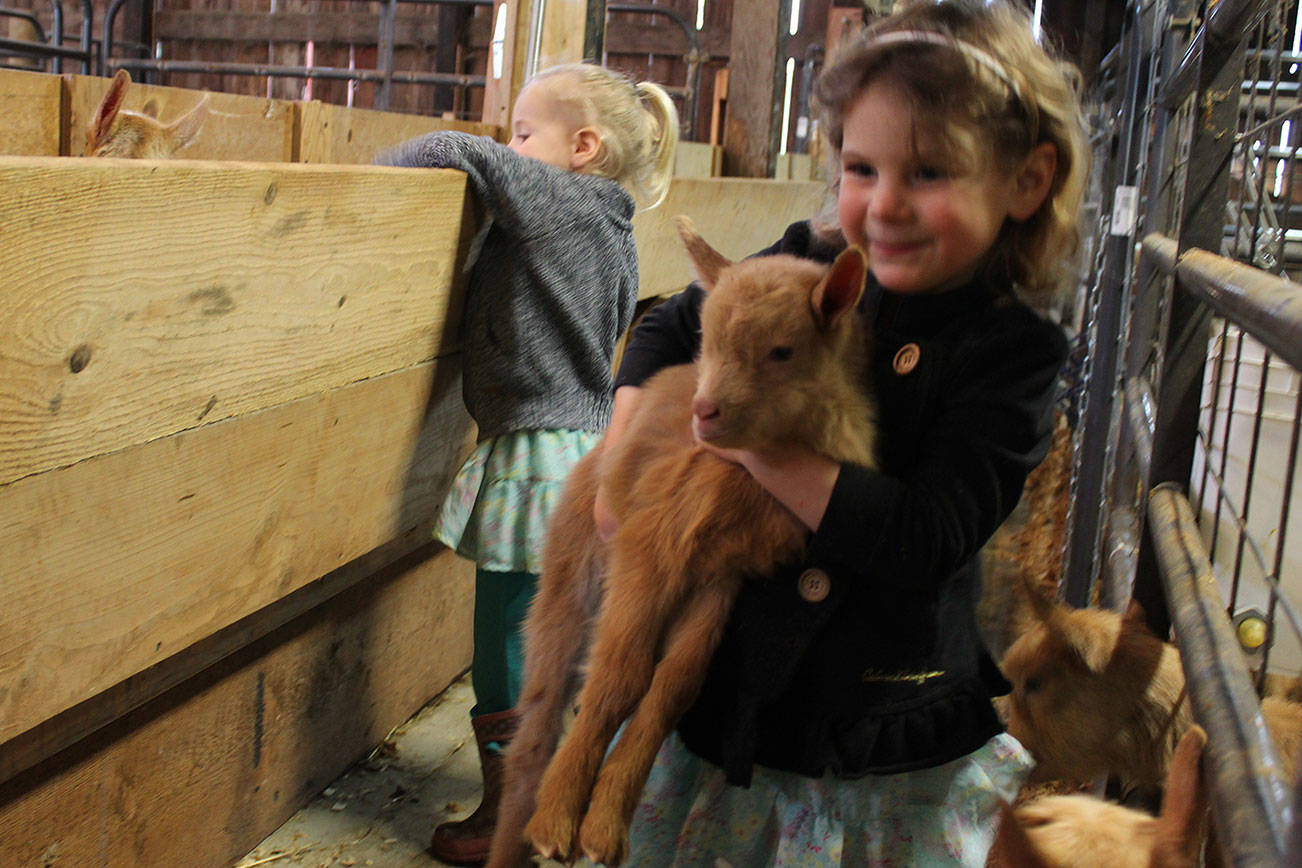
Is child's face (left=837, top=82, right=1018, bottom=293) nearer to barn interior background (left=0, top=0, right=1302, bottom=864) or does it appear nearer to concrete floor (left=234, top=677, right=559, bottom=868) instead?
barn interior background (left=0, top=0, right=1302, bottom=864)

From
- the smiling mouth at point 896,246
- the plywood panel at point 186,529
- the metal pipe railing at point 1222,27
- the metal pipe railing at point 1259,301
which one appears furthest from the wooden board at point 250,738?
the metal pipe railing at point 1222,27

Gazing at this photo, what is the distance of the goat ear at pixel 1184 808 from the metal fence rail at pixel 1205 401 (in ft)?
0.13

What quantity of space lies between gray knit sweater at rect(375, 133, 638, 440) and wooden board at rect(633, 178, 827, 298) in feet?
0.93

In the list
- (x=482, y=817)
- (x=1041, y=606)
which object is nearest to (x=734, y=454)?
(x=1041, y=606)

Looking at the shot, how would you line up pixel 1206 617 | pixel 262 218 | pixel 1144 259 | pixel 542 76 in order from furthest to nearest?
pixel 542 76 < pixel 1144 259 < pixel 262 218 < pixel 1206 617

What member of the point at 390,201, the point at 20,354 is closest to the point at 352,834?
the point at 390,201

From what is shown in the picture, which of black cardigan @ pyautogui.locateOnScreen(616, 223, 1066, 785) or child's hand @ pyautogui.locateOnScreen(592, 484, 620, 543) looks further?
child's hand @ pyautogui.locateOnScreen(592, 484, 620, 543)

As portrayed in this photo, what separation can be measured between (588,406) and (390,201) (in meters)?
0.66

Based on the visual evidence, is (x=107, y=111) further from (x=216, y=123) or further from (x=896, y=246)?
(x=896, y=246)

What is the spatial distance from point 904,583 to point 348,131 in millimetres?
2153

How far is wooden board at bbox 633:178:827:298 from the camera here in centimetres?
330

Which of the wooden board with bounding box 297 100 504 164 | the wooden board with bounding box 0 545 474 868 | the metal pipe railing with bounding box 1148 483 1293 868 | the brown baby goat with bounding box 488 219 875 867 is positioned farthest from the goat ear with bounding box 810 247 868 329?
the wooden board with bounding box 297 100 504 164

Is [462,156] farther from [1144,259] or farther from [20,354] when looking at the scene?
[1144,259]

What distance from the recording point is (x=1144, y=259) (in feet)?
7.75
